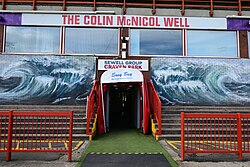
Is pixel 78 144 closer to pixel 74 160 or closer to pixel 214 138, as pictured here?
pixel 74 160

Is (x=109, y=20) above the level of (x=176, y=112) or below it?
above

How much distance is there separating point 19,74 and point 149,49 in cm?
662

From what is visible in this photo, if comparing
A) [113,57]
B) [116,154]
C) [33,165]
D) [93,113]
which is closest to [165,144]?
[116,154]

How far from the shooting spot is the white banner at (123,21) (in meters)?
12.8

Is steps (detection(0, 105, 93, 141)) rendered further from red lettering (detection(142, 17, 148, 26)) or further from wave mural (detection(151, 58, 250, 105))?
red lettering (detection(142, 17, 148, 26))

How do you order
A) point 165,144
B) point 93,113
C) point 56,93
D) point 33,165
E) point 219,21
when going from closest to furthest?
point 33,165, point 165,144, point 93,113, point 56,93, point 219,21

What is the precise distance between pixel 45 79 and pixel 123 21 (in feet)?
16.1

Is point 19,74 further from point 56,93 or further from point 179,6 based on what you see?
point 179,6

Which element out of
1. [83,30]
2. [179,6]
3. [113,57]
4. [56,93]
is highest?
[179,6]

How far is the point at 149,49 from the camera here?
12961mm

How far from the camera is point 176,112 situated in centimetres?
1112

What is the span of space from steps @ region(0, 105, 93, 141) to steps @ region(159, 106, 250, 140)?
288cm

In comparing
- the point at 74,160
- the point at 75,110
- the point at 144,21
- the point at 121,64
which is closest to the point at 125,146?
the point at 74,160

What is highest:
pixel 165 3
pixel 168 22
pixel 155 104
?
pixel 165 3
